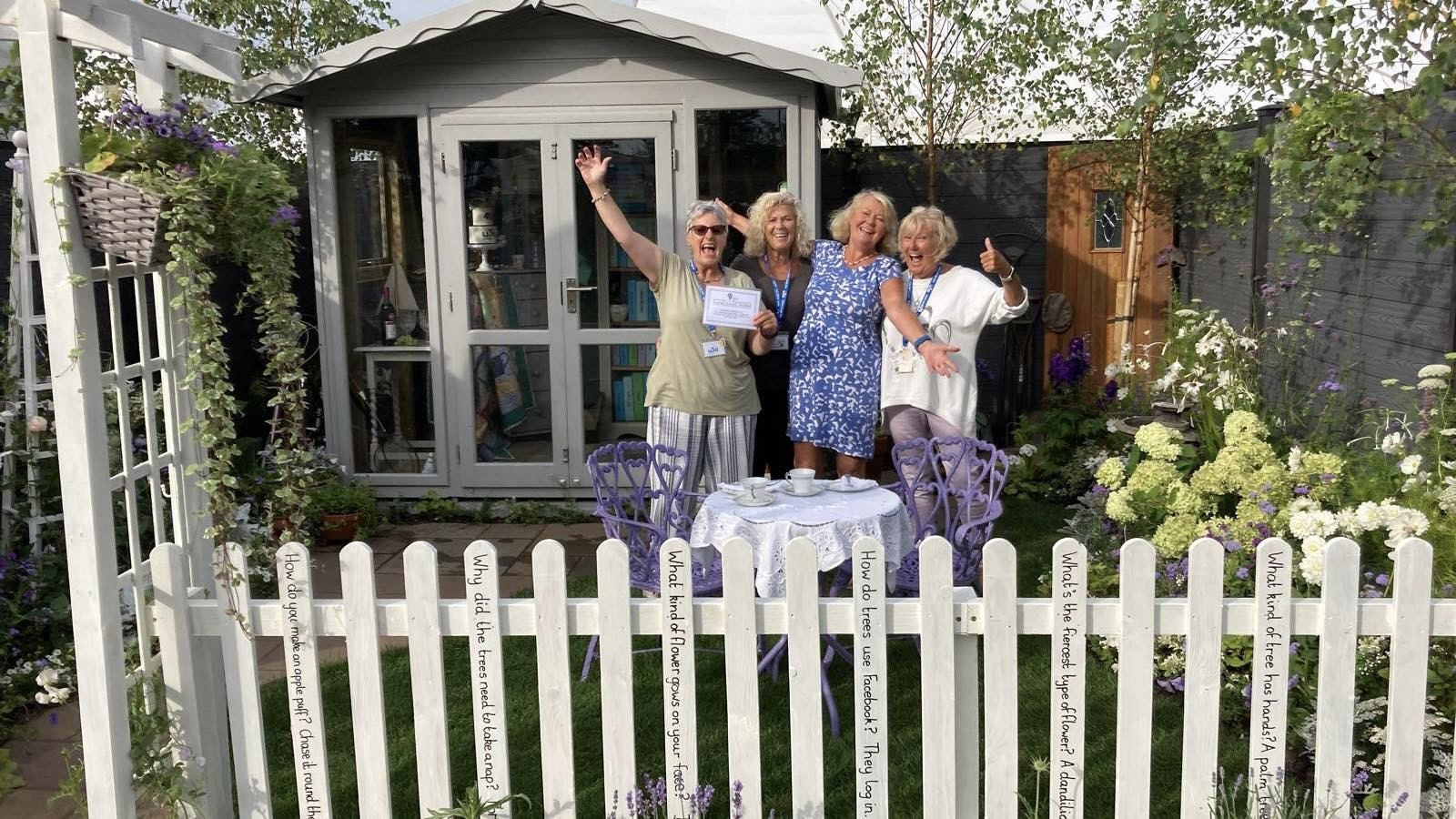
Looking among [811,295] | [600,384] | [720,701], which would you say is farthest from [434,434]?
[720,701]

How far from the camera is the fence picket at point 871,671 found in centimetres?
251

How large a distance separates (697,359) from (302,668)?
2.19 meters

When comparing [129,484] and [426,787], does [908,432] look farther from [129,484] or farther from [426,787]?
[129,484]

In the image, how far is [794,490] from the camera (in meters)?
3.93

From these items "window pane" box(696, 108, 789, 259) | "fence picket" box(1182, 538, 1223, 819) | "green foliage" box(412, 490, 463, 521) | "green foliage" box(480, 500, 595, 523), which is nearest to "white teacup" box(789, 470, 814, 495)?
"fence picket" box(1182, 538, 1223, 819)

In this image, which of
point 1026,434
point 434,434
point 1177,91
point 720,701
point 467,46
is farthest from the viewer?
point 1177,91

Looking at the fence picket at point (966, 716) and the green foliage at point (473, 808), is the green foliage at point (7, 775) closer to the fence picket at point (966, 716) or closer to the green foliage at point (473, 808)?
the green foliage at point (473, 808)

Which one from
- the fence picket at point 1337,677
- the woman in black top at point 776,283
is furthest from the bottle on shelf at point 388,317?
the fence picket at point 1337,677

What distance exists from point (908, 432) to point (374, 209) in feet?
11.4

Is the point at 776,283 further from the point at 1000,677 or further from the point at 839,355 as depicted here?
the point at 1000,677

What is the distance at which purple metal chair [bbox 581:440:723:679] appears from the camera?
3.89m

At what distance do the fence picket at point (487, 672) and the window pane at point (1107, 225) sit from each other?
723 cm

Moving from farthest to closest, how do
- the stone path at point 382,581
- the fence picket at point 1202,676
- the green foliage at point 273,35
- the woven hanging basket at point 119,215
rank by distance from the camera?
1. the green foliage at point 273,35
2. the stone path at point 382,581
3. the fence picket at point 1202,676
4. the woven hanging basket at point 119,215

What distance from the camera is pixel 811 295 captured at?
462 centimetres
